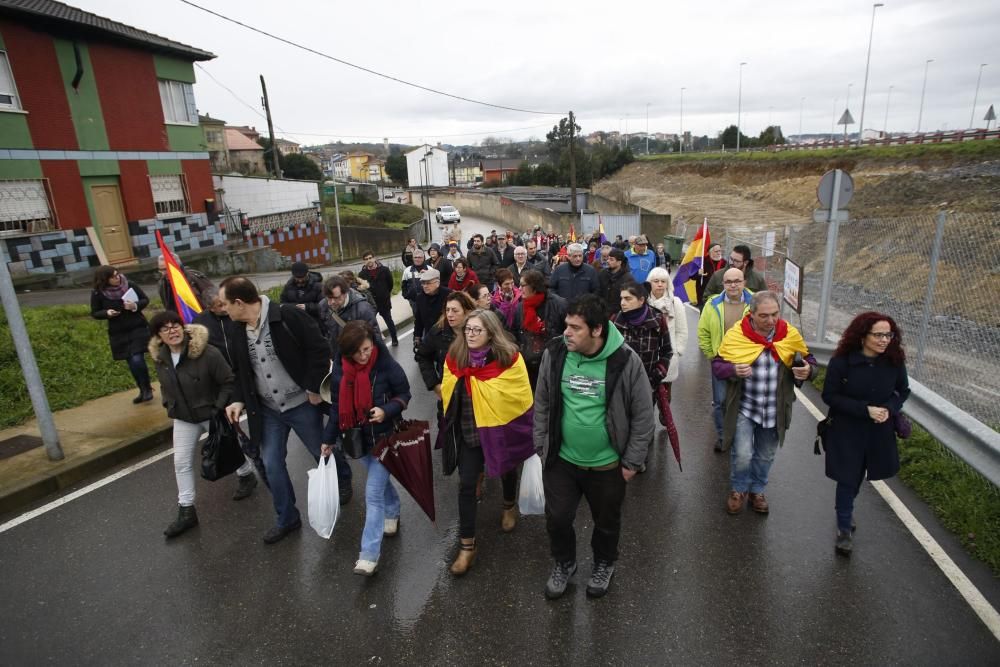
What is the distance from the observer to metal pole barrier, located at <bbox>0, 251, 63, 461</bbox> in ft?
17.1

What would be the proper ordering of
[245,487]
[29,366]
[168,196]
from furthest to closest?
[168,196], [29,366], [245,487]

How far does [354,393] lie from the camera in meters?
3.86

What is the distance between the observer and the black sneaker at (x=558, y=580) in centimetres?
365

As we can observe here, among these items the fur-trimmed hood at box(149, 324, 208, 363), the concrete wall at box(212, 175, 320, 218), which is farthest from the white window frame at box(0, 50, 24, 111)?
the fur-trimmed hood at box(149, 324, 208, 363)

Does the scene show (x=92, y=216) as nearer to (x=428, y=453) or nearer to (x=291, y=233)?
(x=291, y=233)

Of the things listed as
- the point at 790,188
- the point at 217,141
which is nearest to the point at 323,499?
the point at 790,188

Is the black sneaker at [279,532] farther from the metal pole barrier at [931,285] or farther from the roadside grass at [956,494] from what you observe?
the metal pole barrier at [931,285]

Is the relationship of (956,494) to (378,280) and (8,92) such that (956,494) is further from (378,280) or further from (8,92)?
(8,92)

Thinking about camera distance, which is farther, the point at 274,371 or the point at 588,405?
the point at 274,371

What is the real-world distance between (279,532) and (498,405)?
2.06 m

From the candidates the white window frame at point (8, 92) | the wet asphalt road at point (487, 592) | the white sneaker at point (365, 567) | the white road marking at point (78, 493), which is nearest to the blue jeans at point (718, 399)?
the wet asphalt road at point (487, 592)

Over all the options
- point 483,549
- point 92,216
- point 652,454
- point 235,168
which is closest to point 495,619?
point 483,549

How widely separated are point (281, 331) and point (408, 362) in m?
5.23

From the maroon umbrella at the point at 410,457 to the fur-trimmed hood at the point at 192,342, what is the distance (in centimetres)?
165
